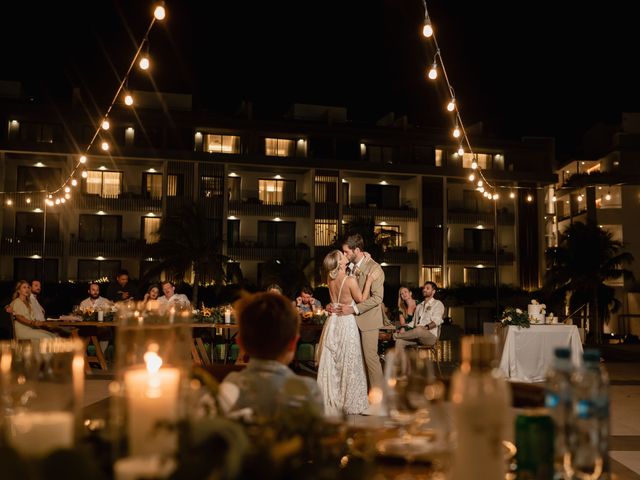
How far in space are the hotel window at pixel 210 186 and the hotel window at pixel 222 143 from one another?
1.72 m

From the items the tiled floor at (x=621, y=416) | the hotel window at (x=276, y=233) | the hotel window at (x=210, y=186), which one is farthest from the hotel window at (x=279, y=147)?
the tiled floor at (x=621, y=416)

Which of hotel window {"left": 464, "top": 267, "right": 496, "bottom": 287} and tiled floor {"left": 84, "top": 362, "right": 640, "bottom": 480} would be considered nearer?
tiled floor {"left": 84, "top": 362, "right": 640, "bottom": 480}

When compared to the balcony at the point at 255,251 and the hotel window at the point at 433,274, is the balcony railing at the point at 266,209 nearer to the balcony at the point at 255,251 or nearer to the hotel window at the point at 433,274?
the balcony at the point at 255,251

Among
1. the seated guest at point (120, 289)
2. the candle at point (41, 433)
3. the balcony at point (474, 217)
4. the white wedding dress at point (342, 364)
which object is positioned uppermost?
the balcony at point (474, 217)

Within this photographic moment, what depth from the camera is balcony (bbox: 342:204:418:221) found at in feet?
117

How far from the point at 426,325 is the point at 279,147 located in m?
25.9

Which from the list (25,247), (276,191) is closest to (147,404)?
(25,247)

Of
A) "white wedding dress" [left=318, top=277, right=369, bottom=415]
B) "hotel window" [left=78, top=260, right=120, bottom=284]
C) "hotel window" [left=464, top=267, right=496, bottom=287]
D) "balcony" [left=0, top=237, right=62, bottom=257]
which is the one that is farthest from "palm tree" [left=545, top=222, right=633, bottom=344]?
"white wedding dress" [left=318, top=277, right=369, bottom=415]

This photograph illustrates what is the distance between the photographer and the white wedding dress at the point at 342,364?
7.02 meters

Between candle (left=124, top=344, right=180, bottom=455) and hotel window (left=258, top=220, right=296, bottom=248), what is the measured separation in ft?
112

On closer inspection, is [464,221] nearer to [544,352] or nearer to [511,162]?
[511,162]

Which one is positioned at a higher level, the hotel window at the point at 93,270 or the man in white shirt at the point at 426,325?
the hotel window at the point at 93,270

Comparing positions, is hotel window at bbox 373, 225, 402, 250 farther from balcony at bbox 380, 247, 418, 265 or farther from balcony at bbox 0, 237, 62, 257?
balcony at bbox 0, 237, 62, 257

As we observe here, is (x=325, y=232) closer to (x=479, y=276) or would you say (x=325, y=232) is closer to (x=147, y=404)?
(x=479, y=276)
